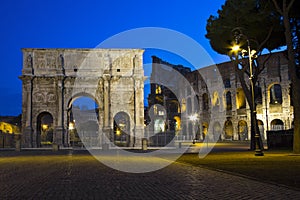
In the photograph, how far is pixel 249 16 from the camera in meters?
19.7

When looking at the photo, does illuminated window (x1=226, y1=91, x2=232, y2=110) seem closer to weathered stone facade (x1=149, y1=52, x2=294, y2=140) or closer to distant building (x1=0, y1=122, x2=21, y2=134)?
weathered stone facade (x1=149, y1=52, x2=294, y2=140)

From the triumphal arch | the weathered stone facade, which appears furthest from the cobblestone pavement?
the weathered stone facade

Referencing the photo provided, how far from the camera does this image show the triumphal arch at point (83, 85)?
2959 cm

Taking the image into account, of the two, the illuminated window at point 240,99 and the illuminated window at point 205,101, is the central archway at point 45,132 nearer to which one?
A: the illuminated window at point 205,101

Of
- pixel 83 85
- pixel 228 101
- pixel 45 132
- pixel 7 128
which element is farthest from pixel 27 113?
pixel 228 101

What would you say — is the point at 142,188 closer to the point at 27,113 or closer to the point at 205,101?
the point at 27,113

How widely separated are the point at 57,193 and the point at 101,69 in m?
24.7

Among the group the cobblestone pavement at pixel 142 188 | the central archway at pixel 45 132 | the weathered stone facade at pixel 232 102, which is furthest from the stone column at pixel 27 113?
the weathered stone facade at pixel 232 102

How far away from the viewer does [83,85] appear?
30.5 metres

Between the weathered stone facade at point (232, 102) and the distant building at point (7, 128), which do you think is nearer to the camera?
the weathered stone facade at point (232, 102)

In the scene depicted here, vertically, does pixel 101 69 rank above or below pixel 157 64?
below

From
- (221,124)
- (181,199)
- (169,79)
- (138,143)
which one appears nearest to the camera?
(181,199)

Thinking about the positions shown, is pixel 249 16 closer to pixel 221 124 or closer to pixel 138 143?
pixel 138 143

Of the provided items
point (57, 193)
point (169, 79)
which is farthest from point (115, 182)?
point (169, 79)
